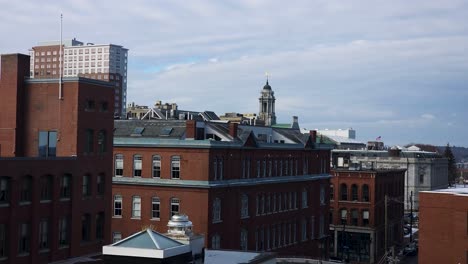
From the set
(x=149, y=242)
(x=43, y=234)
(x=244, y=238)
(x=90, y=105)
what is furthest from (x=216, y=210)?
(x=149, y=242)

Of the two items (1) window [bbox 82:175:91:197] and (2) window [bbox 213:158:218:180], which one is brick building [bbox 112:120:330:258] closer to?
(2) window [bbox 213:158:218:180]

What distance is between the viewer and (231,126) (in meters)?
63.4

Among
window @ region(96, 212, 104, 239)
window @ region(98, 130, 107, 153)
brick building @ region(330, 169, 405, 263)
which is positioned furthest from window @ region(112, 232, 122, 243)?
brick building @ region(330, 169, 405, 263)

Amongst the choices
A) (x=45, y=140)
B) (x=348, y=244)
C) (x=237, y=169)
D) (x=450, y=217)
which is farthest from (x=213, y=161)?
(x=348, y=244)

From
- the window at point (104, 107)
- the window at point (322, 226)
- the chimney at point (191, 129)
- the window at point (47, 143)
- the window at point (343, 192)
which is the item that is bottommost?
the window at point (322, 226)

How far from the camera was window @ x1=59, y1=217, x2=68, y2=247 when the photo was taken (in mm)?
43875

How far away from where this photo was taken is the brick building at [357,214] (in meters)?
94.3

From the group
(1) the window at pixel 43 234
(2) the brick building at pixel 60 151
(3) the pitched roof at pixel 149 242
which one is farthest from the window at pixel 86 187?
(3) the pitched roof at pixel 149 242

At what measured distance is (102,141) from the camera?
4875 centimetres

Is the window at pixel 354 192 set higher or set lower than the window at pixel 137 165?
lower

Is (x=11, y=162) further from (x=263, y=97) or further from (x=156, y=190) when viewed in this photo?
(x=263, y=97)

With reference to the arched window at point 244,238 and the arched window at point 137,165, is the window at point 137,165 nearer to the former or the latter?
the arched window at point 137,165

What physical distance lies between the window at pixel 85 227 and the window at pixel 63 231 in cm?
184

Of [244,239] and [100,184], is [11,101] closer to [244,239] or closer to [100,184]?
[100,184]
